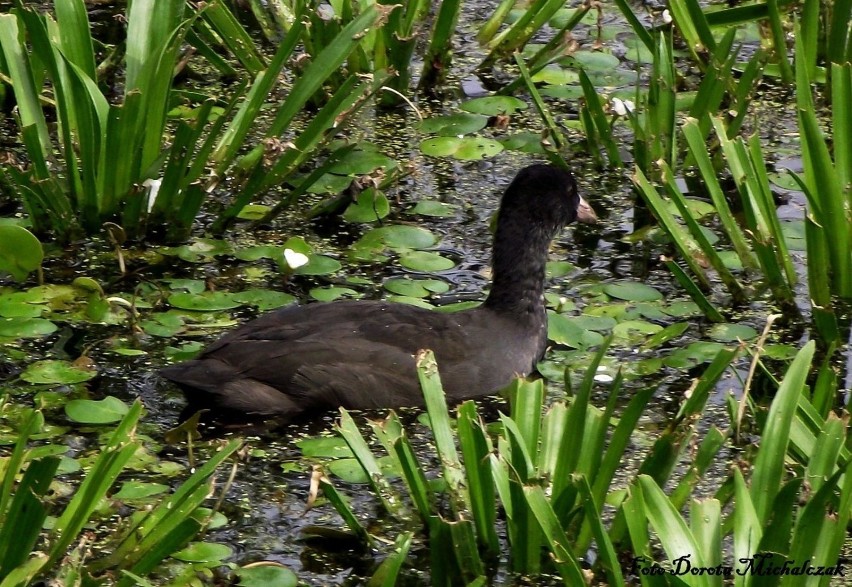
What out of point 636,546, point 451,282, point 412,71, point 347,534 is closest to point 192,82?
point 412,71

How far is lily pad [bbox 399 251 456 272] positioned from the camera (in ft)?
17.4

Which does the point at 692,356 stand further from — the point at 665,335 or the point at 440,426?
the point at 440,426

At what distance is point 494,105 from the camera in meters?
6.54

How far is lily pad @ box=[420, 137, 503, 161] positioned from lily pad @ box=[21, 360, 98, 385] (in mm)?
2130

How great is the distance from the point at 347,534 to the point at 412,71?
350 centimetres

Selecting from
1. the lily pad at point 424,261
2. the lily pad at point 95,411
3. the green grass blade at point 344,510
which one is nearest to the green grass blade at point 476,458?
the green grass blade at point 344,510

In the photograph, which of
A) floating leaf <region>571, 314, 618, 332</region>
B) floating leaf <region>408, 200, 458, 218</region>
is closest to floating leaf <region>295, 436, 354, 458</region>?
floating leaf <region>571, 314, 618, 332</region>

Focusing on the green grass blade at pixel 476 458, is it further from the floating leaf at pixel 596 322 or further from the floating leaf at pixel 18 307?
the floating leaf at pixel 18 307

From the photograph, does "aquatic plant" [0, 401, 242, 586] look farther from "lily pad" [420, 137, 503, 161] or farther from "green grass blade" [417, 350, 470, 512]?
"lily pad" [420, 137, 503, 161]

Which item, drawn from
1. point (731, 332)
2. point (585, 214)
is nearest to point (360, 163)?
point (585, 214)

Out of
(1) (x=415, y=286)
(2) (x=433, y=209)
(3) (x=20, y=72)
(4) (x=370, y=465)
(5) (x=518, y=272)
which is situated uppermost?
(3) (x=20, y=72)

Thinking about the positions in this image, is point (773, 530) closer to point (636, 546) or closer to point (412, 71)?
point (636, 546)

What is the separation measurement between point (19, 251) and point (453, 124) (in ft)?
7.15

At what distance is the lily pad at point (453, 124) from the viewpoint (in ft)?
20.7
